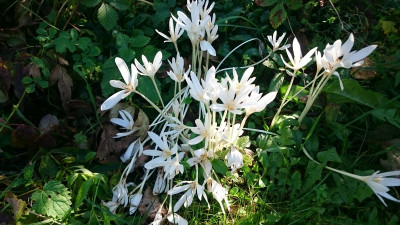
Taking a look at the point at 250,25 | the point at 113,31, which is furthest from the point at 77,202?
the point at 250,25

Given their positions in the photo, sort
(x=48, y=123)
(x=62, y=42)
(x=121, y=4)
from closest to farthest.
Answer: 1. (x=48, y=123)
2. (x=62, y=42)
3. (x=121, y=4)

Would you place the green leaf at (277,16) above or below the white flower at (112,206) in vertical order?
above

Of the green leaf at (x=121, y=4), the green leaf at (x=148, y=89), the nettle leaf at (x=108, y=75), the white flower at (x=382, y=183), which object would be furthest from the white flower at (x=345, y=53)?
the green leaf at (x=121, y=4)

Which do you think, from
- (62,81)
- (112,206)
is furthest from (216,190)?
(62,81)

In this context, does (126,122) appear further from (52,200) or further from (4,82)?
(4,82)

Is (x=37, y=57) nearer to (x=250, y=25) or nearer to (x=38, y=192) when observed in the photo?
(x=38, y=192)

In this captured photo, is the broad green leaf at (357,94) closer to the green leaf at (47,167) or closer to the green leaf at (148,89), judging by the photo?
the green leaf at (148,89)
